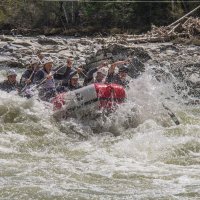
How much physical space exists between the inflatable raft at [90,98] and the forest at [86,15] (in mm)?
23417

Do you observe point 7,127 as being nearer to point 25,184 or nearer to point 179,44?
point 25,184

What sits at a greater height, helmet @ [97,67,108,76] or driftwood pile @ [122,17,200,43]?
helmet @ [97,67,108,76]

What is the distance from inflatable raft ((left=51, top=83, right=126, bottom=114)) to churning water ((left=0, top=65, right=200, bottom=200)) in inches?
9.4

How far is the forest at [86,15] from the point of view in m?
35.2

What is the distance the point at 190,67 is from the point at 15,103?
29.4 ft

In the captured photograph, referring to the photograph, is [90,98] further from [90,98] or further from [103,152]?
[103,152]

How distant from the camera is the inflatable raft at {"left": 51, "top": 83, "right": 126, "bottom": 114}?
1054cm

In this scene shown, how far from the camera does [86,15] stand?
128 feet

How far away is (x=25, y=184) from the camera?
698 centimetres

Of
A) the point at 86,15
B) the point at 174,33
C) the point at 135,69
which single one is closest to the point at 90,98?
the point at 135,69

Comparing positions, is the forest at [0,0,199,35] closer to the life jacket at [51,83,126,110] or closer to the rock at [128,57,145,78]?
the rock at [128,57,145,78]

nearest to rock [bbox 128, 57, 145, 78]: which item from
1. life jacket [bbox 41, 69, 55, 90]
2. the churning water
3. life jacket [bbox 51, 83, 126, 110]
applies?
the churning water

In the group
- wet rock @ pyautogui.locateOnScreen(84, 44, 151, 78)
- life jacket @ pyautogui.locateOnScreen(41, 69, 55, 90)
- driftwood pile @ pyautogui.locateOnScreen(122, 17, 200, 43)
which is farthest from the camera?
driftwood pile @ pyautogui.locateOnScreen(122, 17, 200, 43)

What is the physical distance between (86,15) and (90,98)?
29.1 metres
